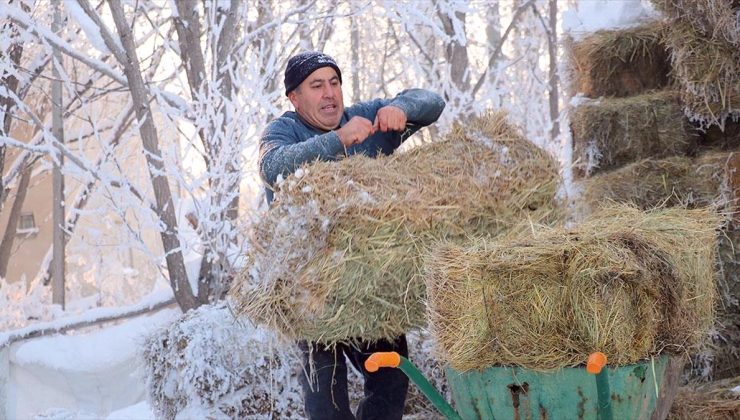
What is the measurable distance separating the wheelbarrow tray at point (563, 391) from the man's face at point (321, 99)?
1.44 metres

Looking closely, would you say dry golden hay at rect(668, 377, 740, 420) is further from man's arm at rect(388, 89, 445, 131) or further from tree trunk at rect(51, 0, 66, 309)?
tree trunk at rect(51, 0, 66, 309)

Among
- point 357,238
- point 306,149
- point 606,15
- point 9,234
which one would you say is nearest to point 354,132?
point 306,149

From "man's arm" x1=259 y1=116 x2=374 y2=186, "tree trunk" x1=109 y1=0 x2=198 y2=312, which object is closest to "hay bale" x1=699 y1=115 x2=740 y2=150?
"man's arm" x1=259 y1=116 x2=374 y2=186

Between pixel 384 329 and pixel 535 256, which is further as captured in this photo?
pixel 384 329

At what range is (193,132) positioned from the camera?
6.66 meters

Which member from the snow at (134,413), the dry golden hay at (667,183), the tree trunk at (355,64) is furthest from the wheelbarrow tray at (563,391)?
the tree trunk at (355,64)

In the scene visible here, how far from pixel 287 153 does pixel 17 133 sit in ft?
48.8

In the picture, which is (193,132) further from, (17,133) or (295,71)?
(17,133)

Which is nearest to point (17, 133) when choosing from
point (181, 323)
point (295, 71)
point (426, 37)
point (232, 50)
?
point (426, 37)

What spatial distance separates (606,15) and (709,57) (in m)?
0.81

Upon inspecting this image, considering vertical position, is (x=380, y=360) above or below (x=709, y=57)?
below

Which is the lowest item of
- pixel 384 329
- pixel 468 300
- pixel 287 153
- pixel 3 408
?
pixel 3 408

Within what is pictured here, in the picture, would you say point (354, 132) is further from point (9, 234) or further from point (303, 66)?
point (9, 234)

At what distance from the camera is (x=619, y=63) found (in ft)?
17.3
